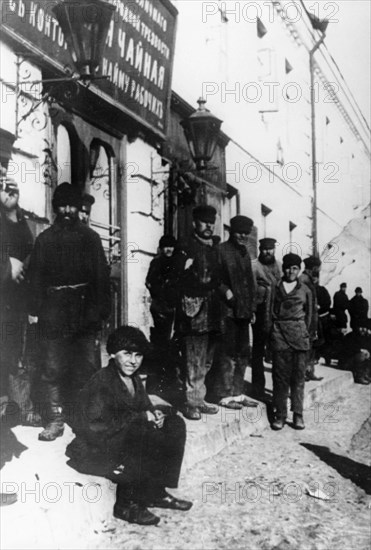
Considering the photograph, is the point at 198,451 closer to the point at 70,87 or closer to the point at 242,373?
the point at 242,373

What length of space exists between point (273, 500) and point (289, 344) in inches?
83.1

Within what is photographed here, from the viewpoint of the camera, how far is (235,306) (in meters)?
5.63

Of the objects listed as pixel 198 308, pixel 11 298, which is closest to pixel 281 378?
pixel 198 308

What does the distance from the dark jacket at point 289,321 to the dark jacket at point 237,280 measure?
467mm

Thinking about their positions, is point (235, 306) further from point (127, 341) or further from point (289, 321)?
point (127, 341)

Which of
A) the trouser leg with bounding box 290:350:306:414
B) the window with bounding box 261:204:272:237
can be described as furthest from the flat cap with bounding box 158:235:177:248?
the window with bounding box 261:204:272:237

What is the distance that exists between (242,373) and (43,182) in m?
2.62

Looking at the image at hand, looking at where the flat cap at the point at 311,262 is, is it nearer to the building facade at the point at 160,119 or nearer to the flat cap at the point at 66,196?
the building facade at the point at 160,119

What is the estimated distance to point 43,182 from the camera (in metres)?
5.83

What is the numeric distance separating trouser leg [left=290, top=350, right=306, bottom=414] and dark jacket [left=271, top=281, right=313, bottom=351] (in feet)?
0.34

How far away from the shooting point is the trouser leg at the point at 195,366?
513cm

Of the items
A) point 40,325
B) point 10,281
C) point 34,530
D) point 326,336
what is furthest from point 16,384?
point 326,336

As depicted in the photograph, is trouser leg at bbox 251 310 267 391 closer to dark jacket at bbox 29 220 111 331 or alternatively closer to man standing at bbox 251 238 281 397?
man standing at bbox 251 238 281 397

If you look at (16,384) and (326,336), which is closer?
(16,384)
